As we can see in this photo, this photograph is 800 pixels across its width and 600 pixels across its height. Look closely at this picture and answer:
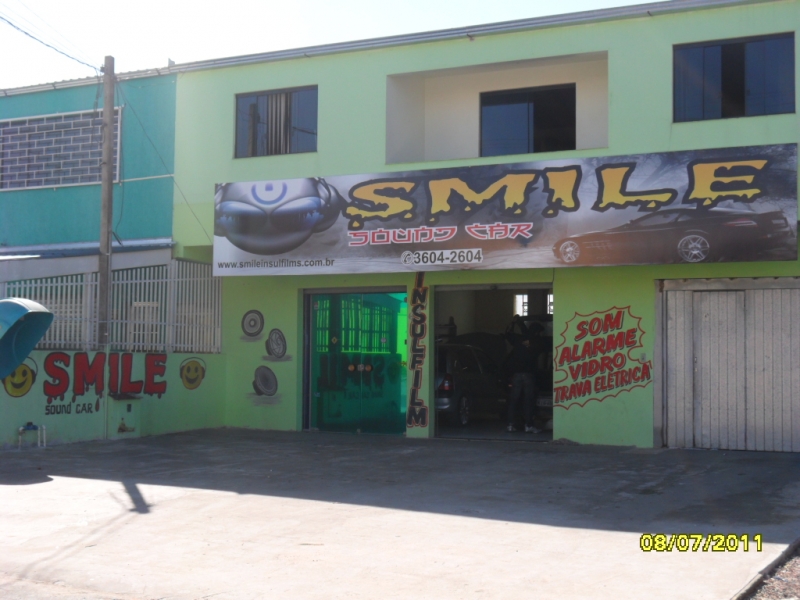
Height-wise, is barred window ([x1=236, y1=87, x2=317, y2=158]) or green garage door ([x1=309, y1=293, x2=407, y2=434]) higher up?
barred window ([x1=236, y1=87, x2=317, y2=158])

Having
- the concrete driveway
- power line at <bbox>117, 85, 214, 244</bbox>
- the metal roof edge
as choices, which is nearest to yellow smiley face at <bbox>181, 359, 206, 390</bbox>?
power line at <bbox>117, 85, 214, 244</bbox>

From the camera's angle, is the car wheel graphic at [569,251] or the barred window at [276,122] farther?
the barred window at [276,122]

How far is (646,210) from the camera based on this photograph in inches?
503

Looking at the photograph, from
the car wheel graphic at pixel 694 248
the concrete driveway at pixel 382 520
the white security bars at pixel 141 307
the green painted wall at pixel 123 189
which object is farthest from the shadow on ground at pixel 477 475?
the green painted wall at pixel 123 189

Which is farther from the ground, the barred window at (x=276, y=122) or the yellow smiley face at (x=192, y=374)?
the barred window at (x=276, y=122)

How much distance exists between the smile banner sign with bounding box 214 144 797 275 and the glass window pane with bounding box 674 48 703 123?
128cm

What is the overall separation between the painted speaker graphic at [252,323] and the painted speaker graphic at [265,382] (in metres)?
0.72

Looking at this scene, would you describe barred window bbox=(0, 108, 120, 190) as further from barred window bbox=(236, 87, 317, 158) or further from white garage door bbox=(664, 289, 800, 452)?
white garage door bbox=(664, 289, 800, 452)

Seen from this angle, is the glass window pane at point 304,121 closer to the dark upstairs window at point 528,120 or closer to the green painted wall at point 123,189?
→ the green painted wall at point 123,189

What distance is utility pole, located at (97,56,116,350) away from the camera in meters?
15.1

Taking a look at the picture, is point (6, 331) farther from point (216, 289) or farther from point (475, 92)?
point (475, 92)

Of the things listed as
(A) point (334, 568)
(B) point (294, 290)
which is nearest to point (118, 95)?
(B) point (294, 290)

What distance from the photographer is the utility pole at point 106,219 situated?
1507cm

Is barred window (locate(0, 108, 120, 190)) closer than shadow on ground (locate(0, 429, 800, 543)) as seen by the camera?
No
